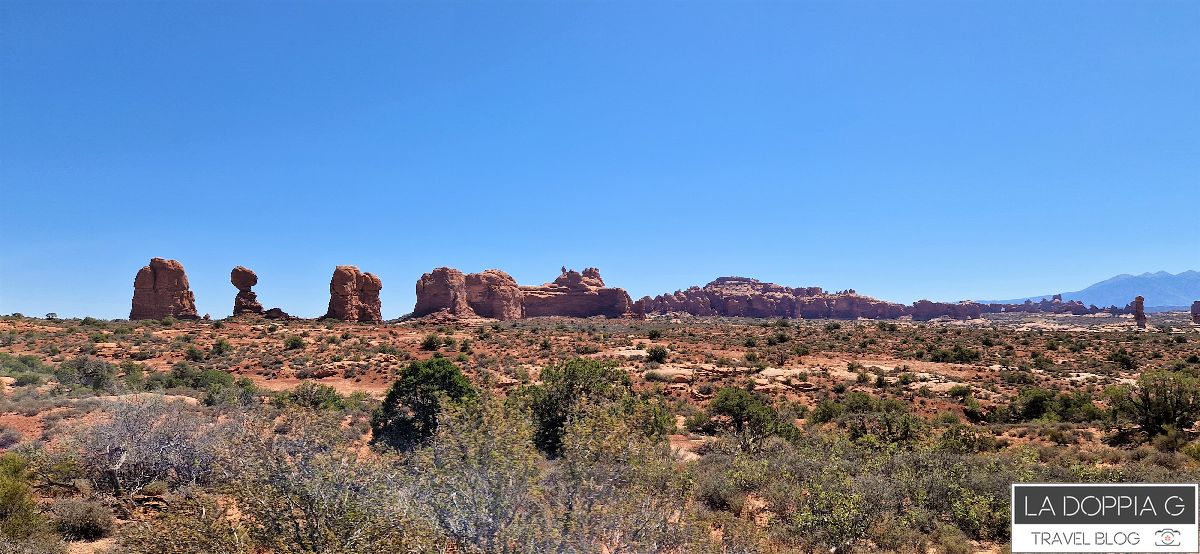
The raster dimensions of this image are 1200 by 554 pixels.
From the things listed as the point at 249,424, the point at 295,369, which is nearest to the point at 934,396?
the point at 249,424

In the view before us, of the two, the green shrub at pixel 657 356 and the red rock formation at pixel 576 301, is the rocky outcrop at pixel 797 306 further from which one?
the green shrub at pixel 657 356

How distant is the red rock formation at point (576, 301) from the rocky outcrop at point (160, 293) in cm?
4888

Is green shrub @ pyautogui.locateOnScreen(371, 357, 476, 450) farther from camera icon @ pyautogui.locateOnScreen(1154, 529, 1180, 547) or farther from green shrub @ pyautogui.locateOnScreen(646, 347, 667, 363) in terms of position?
green shrub @ pyautogui.locateOnScreen(646, 347, 667, 363)

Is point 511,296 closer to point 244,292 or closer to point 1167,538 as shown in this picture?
point 244,292

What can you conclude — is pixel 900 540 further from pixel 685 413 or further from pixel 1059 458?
pixel 685 413

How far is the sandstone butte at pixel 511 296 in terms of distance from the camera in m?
77.2

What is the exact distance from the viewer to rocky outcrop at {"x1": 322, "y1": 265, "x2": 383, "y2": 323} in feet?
185

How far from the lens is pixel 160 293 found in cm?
5297

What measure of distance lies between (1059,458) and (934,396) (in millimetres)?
10918

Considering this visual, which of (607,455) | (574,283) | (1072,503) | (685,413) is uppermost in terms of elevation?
(574,283)

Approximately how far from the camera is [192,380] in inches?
883

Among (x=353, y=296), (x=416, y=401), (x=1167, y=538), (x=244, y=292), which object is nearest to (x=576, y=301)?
(x=353, y=296)

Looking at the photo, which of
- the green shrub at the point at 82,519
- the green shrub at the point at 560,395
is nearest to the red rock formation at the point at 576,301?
the green shrub at the point at 560,395

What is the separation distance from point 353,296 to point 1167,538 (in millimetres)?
61529
